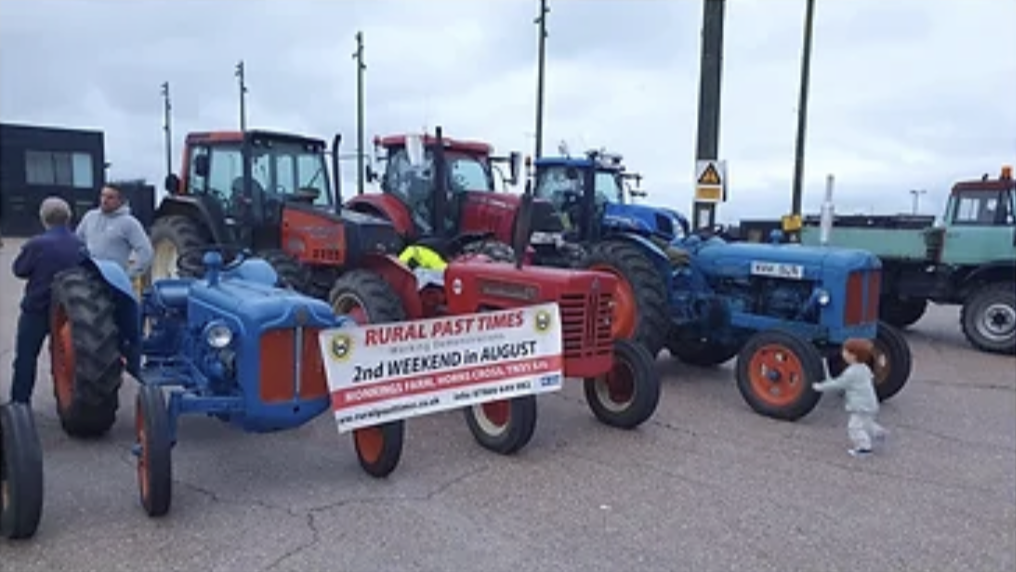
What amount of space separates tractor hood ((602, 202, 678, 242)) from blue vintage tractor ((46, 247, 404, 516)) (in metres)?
5.56

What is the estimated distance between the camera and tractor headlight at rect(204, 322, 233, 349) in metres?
4.33

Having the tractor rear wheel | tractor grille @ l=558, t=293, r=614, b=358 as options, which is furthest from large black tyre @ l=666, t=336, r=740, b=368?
the tractor rear wheel

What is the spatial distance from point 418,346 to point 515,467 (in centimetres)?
97

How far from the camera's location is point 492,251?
26.3ft

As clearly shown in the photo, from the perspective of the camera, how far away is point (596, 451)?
5465 mm

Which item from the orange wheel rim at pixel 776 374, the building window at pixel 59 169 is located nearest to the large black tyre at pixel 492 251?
the orange wheel rim at pixel 776 374

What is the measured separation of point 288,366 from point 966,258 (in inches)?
378

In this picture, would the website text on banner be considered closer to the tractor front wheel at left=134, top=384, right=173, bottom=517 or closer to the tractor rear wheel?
the tractor front wheel at left=134, top=384, right=173, bottom=517

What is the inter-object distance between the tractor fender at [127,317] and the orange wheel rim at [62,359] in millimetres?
278

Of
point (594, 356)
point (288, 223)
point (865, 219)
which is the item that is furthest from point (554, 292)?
point (865, 219)

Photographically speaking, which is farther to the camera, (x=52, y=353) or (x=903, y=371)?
(x=903, y=371)

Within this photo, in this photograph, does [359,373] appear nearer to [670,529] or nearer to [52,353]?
[670,529]

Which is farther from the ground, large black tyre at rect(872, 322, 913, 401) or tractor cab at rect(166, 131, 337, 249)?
tractor cab at rect(166, 131, 337, 249)

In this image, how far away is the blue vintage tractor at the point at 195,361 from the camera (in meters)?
4.27
